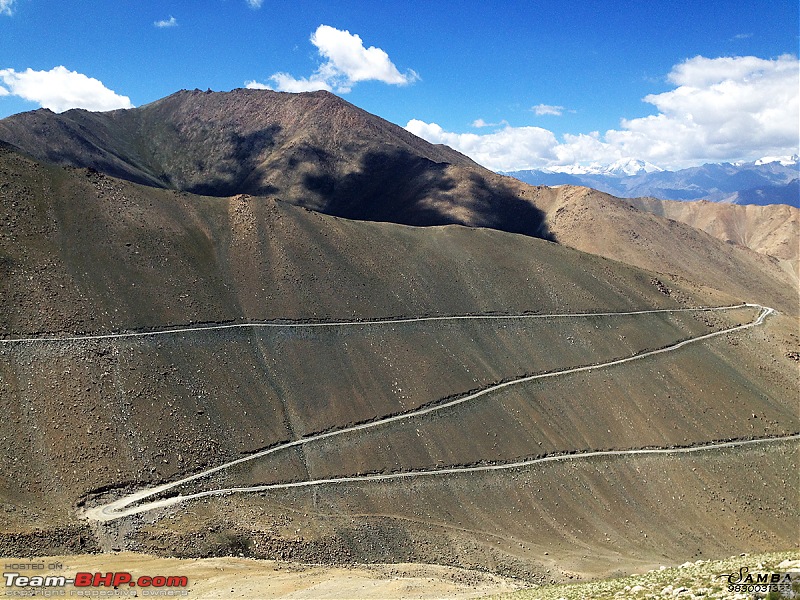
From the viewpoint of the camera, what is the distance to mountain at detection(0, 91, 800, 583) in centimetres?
4247

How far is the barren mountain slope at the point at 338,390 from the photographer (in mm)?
42406

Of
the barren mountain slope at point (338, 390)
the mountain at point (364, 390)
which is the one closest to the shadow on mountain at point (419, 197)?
the mountain at point (364, 390)

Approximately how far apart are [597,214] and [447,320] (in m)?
93.2

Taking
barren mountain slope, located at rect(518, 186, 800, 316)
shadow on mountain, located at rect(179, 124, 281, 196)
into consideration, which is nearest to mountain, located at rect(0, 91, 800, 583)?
barren mountain slope, located at rect(518, 186, 800, 316)

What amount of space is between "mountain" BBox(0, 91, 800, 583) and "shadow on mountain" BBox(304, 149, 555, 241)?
57.5 metres

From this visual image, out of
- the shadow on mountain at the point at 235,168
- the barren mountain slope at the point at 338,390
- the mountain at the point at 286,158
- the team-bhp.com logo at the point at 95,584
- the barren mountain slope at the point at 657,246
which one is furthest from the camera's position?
the shadow on mountain at the point at 235,168

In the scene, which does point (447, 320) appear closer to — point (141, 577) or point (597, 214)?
point (141, 577)

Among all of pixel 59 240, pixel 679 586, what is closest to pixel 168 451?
pixel 59 240

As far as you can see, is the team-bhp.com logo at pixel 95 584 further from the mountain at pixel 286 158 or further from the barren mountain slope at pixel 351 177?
the barren mountain slope at pixel 351 177

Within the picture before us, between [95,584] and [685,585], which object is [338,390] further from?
[685,585]

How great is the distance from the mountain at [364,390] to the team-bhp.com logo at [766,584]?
23.9 metres

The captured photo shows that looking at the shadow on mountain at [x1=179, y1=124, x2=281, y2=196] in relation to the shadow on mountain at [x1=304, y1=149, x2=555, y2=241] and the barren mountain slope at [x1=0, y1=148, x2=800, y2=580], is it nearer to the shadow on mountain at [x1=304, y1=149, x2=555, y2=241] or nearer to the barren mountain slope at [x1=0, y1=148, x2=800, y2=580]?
the shadow on mountain at [x1=304, y1=149, x2=555, y2=241]

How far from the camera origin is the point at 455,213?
143 meters

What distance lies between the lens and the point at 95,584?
30062 mm
